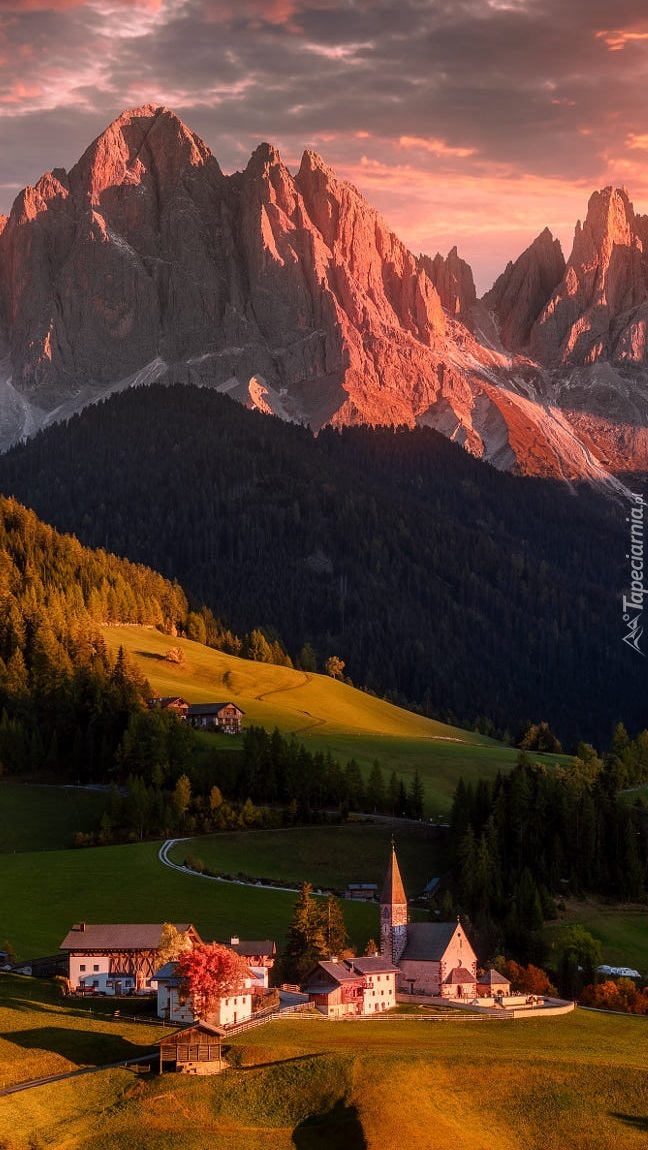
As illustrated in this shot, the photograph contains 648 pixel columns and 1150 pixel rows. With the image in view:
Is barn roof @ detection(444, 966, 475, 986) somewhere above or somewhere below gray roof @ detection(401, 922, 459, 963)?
below

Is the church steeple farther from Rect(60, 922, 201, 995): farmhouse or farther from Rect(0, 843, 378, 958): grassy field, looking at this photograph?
Rect(60, 922, 201, 995): farmhouse

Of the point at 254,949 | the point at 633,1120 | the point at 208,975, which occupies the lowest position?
the point at 633,1120

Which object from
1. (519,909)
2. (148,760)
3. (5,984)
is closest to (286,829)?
(148,760)

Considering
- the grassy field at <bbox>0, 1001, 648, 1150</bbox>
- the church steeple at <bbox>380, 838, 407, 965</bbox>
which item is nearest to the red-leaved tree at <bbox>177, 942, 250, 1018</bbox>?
the grassy field at <bbox>0, 1001, 648, 1150</bbox>

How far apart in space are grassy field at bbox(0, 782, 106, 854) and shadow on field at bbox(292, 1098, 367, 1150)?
91054 mm

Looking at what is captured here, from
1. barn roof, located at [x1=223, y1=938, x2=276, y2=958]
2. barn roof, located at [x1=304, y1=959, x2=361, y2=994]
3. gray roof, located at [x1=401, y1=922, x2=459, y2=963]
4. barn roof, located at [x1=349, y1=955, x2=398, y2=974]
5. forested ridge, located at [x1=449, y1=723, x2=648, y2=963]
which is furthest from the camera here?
forested ridge, located at [x1=449, y1=723, x2=648, y2=963]

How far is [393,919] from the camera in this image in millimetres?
121000

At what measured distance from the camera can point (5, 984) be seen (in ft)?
361

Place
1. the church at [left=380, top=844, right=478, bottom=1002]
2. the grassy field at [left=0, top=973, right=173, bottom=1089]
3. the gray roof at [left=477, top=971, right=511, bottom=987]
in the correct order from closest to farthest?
the grassy field at [left=0, top=973, right=173, bottom=1089] < the church at [left=380, top=844, right=478, bottom=1002] < the gray roof at [left=477, top=971, right=511, bottom=987]

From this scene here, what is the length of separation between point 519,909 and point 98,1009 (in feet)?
158

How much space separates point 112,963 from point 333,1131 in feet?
123

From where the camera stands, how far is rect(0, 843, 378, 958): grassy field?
132625mm

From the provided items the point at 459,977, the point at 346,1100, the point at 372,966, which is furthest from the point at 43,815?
the point at 346,1100

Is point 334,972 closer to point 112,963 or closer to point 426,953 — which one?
point 426,953
